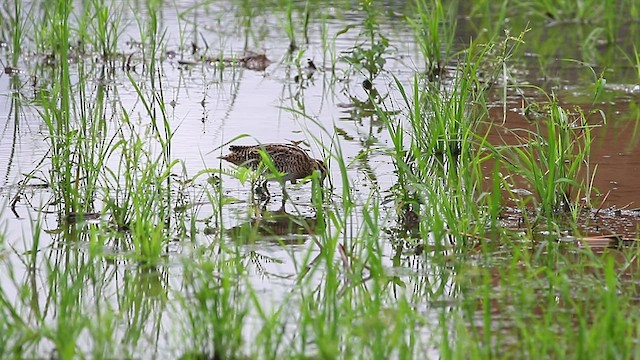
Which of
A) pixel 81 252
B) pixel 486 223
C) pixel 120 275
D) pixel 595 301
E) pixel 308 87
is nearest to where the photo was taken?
pixel 595 301

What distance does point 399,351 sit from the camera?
3717mm

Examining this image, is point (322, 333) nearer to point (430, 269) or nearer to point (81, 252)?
point (430, 269)

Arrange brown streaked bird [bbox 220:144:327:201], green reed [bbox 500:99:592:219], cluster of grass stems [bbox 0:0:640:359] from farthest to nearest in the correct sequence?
brown streaked bird [bbox 220:144:327:201]
green reed [bbox 500:99:592:219]
cluster of grass stems [bbox 0:0:640:359]

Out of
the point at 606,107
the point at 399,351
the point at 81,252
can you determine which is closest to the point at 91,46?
the point at 606,107

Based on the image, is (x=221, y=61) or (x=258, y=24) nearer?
(x=221, y=61)

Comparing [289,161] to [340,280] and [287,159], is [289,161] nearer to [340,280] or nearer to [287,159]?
[287,159]

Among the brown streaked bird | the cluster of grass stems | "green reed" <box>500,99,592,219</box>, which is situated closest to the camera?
the cluster of grass stems

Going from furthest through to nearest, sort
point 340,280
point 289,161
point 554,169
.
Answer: point 289,161
point 554,169
point 340,280

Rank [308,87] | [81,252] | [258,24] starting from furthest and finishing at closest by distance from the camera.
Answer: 1. [258,24]
2. [308,87]
3. [81,252]

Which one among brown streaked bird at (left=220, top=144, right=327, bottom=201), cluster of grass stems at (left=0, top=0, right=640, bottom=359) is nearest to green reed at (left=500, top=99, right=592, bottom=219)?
cluster of grass stems at (left=0, top=0, right=640, bottom=359)

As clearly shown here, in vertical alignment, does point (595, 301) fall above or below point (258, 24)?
below

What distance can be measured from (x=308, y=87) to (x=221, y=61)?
74 cm

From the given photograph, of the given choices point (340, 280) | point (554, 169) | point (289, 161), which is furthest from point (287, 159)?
point (340, 280)

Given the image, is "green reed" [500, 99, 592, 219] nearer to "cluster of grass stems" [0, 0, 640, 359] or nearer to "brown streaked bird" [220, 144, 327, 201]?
"cluster of grass stems" [0, 0, 640, 359]
